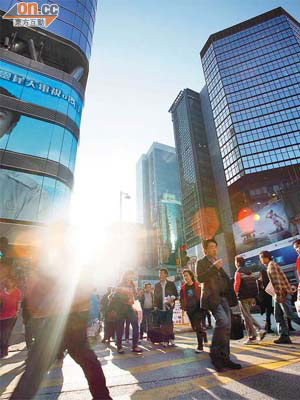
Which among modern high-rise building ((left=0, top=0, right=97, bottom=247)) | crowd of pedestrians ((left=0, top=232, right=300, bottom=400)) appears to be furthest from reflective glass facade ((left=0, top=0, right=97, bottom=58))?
crowd of pedestrians ((left=0, top=232, right=300, bottom=400))

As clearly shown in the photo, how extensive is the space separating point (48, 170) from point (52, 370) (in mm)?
14381

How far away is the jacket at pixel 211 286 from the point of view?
3.40 m

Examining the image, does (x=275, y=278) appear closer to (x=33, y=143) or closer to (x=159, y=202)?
(x=33, y=143)

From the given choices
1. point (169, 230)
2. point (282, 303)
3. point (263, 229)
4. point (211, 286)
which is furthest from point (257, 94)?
point (169, 230)

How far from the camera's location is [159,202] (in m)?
116

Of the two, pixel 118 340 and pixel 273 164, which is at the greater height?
pixel 273 164

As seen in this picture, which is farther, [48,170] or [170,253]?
[170,253]

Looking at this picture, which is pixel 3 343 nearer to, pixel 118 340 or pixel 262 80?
pixel 118 340

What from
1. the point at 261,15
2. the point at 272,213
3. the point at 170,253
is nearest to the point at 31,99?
the point at 272,213

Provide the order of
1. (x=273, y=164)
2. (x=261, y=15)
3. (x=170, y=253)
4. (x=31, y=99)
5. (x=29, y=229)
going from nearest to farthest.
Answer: (x=29, y=229) → (x=31, y=99) → (x=273, y=164) → (x=261, y=15) → (x=170, y=253)

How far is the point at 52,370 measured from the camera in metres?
3.84

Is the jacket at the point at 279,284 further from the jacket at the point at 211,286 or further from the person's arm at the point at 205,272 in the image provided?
the person's arm at the point at 205,272

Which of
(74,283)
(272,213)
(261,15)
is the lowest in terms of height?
(74,283)

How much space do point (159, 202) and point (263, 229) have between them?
263ft
